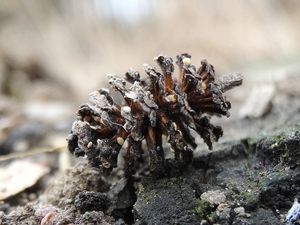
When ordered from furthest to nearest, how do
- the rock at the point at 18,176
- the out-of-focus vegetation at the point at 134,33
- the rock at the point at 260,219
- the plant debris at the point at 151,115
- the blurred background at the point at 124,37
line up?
the out-of-focus vegetation at the point at 134,33, the blurred background at the point at 124,37, the rock at the point at 18,176, the plant debris at the point at 151,115, the rock at the point at 260,219

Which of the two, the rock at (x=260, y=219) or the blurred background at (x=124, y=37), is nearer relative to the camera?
the rock at (x=260, y=219)

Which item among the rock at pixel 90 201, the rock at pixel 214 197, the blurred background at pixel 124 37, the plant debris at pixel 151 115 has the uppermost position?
the blurred background at pixel 124 37

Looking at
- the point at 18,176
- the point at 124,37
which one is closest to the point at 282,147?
the point at 18,176

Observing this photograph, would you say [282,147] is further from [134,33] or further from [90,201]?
[134,33]

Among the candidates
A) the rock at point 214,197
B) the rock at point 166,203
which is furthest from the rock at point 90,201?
the rock at point 214,197

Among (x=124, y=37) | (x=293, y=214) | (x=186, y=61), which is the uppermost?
(x=124, y=37)

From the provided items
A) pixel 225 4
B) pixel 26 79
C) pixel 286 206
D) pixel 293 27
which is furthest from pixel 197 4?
pixel 286 206

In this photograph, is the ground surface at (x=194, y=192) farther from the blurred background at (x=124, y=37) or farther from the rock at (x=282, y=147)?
the blurred background at (x=124, y=37)
